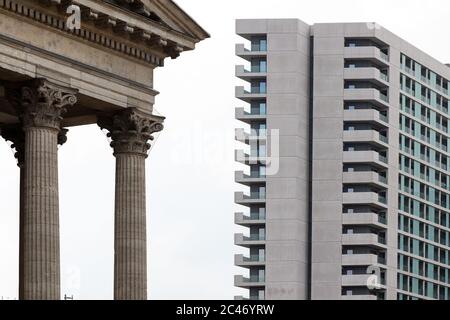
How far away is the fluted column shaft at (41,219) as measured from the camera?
65.4m

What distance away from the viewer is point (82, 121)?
2879 inches

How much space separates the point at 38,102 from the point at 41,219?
4299mm

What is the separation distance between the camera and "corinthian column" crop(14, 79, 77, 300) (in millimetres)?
65438

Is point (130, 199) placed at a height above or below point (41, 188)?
below

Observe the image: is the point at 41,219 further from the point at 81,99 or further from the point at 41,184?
the point at 81,99

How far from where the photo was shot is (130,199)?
233 ft

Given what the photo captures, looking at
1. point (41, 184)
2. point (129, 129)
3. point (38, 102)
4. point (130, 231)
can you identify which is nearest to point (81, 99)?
point (129, 129)

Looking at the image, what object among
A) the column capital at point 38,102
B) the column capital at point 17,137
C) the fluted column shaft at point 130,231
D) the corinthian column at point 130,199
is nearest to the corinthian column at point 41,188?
the column capital at point 38,102

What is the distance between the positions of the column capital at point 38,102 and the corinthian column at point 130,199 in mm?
4587

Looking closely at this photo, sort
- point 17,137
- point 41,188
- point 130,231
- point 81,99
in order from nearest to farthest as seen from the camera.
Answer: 1. point 41,188
2. point 81,99
3. point 130,231
4. point 17,137

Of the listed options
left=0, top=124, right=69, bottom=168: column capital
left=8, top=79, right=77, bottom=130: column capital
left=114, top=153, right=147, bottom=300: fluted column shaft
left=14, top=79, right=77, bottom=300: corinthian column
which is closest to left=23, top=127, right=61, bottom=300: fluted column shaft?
left=14, top=79, right=77, bottom=300: corinthian column

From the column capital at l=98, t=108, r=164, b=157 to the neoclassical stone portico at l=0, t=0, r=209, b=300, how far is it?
0.13 ft
